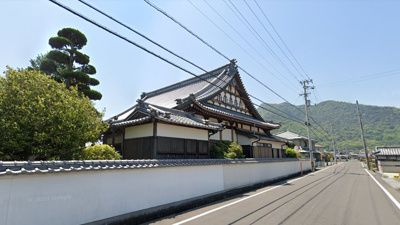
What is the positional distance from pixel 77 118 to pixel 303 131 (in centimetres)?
12177

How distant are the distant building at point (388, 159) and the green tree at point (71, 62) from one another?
40.4 metres

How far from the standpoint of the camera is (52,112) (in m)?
10.5

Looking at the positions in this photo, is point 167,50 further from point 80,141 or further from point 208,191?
point 208,191

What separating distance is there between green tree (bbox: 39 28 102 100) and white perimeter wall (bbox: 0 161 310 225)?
11.5 metres

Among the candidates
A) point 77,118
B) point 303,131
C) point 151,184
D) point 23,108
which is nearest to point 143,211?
point 151,184

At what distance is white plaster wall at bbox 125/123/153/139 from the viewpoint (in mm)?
15578

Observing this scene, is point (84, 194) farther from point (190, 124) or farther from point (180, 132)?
point (190, 124)

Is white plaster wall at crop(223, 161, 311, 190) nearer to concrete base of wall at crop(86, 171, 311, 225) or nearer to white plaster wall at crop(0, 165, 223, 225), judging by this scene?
concrete base of wall at crop(86, 171, 311, 225)

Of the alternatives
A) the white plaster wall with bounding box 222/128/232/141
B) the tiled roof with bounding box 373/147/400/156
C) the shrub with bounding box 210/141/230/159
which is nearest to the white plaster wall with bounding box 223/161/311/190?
the shrub with bounding box 210/141/230/159

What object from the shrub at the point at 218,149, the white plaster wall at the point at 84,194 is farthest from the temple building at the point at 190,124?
the white plaster wall at the point at 84,194

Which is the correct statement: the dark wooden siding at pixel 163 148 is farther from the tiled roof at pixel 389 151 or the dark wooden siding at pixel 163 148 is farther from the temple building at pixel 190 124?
the tiled roof at pixel 389 151

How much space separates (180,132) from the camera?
16.9m

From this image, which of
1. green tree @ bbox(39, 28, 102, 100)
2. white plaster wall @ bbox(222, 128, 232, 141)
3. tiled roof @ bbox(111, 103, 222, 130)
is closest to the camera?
tiled roof @ bbox(111, 103, 222, 130)

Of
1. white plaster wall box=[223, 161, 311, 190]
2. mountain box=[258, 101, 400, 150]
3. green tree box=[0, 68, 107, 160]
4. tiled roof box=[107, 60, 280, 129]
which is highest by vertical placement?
mountain box=[258, 101, 400, 150]
